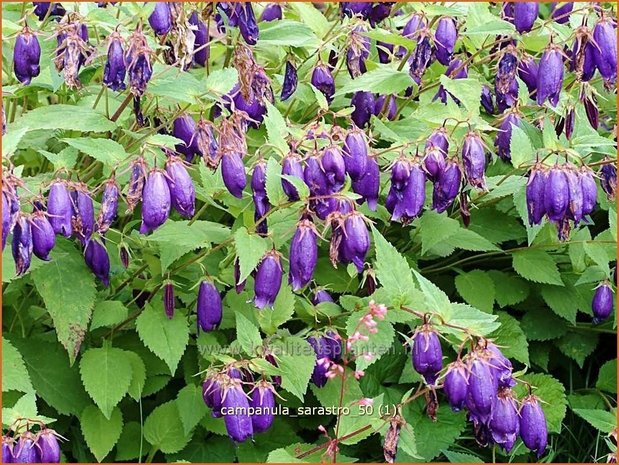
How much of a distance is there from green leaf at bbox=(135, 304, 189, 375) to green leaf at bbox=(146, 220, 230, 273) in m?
0.16

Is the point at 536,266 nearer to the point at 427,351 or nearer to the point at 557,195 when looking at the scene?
the point at 557,195

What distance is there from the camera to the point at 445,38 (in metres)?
2.83

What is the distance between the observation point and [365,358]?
7.26 ft

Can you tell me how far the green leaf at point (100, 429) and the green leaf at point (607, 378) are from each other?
67.3 inches

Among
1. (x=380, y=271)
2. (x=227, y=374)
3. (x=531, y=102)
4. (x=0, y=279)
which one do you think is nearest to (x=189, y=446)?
(x=227, y=374)

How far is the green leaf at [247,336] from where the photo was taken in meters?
2.43

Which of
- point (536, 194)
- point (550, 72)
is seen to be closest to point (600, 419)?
point (536, 194)

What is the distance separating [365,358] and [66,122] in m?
1.10

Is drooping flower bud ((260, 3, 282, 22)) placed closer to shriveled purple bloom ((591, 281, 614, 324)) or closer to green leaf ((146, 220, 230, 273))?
green leaf ((146, 220, 230, 273))

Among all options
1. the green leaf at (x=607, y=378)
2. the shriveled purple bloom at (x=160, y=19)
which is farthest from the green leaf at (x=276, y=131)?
the green leaf at (x=607, y=378)

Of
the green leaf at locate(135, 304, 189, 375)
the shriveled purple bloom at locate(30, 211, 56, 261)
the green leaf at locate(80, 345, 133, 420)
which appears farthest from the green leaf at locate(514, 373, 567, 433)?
the shriveled purple bloom at locate(30, 211, 56, 261)

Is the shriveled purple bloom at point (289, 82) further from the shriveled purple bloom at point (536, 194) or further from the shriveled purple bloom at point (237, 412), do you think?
the shriveled purple bloom at point (237, 412)

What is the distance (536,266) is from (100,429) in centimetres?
154

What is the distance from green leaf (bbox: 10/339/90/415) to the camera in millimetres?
2824
